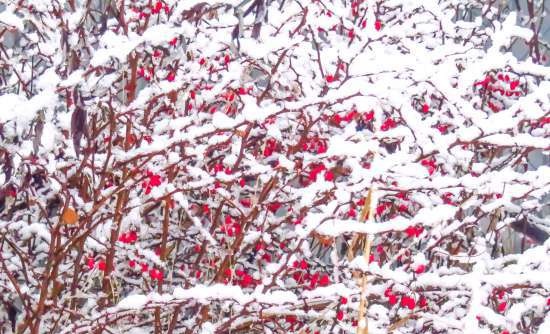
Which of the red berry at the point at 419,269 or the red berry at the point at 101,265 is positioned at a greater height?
the red berry at the point at 101,265

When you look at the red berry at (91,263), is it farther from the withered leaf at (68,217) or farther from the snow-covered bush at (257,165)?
the withered leaf at (68,217)

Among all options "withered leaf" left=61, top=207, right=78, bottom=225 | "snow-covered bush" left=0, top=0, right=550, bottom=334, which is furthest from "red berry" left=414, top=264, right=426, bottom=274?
"withered leaf" left=61, top=207, right=78, bottom=225

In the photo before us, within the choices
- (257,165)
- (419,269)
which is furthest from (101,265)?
(419,269)

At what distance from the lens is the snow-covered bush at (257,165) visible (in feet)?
7.02

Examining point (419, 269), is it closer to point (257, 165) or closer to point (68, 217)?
point (257, 165)

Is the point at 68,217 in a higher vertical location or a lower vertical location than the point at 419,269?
higher

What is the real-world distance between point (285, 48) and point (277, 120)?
59 centimetres

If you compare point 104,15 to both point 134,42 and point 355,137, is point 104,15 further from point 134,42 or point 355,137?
point 355,137

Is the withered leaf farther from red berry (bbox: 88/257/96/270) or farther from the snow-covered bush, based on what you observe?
red berry (bbox: 88/257/96/270)

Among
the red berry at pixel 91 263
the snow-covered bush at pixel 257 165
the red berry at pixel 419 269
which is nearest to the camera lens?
the snow-covered bush at pixel 257 165

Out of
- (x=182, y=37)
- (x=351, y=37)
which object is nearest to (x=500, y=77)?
(x=351, y=37)

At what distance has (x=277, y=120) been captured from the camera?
2.88m

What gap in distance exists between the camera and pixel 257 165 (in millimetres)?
2596

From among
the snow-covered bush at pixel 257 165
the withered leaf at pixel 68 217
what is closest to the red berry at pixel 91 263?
the snow-covered bush at pixel 257 165
